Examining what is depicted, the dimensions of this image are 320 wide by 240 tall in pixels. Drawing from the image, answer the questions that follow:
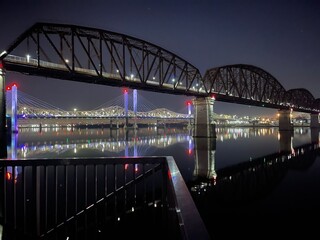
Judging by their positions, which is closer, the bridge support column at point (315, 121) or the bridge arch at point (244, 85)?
the bridge arch at point (244, 85)

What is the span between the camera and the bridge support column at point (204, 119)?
66.0 meters

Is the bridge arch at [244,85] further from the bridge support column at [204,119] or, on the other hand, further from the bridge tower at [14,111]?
the bridge tower at [14,111]

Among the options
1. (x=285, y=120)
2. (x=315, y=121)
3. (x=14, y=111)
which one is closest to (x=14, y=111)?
(x=14, y=111)

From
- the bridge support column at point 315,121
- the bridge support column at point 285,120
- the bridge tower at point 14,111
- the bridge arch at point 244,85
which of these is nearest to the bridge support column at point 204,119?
the bridge arch at point 244,85

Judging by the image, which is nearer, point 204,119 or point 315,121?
point 204,119

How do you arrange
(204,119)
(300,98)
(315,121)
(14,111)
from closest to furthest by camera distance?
(204,119)
(14,111)
(300,98)
(315,121)

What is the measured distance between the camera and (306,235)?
9.25 metres

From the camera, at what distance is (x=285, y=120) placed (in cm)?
12000

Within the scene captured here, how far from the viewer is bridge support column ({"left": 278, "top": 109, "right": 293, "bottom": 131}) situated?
117 meters

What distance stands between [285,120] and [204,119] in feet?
238

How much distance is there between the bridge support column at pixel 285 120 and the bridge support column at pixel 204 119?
63755mm

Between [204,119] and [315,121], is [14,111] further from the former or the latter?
A: [315,121]

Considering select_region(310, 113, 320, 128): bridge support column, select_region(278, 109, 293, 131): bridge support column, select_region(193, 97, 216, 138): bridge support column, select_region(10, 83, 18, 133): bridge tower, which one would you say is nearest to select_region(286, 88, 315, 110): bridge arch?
select_region(310, 113, 320, 128): bridge support column

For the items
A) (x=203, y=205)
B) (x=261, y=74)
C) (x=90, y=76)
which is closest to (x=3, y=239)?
Answer: (x=203, y=205)
